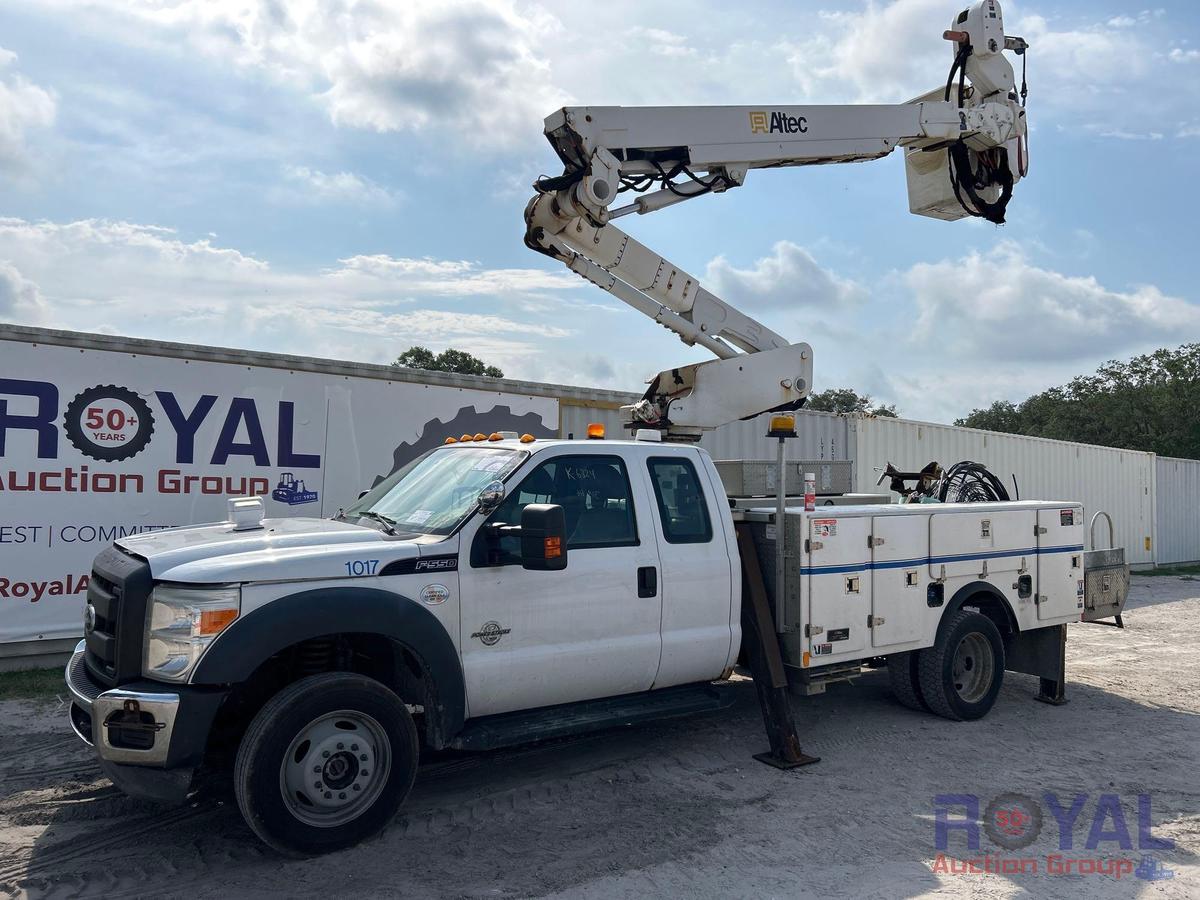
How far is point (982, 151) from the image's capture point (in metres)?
8.10

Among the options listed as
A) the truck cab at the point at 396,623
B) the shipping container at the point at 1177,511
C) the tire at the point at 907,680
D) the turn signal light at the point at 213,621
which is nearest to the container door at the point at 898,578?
the tire at the point at 907,680

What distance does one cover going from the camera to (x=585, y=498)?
5.27 m

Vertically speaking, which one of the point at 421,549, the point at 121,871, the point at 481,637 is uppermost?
the point at 421,549

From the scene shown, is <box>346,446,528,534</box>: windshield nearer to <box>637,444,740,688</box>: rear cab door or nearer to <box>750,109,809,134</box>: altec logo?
<box>637,444,740,688</box>: rear cab door

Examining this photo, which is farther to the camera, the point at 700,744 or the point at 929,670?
the point at 929,670

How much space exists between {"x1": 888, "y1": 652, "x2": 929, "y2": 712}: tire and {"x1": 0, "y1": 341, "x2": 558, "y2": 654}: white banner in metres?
5.63

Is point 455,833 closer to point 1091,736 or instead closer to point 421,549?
point 421,549

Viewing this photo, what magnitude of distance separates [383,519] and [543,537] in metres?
1.26

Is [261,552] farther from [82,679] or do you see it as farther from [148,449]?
[148,449]

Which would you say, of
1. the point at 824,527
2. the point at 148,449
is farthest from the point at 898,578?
the point at 148,449

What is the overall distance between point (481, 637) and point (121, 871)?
1914 mm

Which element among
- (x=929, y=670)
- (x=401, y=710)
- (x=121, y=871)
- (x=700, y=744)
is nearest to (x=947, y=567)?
(x=929, y=670)

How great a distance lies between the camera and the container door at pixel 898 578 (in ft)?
20.5

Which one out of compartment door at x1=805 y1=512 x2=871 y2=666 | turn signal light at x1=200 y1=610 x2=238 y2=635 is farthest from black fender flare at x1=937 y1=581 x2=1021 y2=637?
turn signal light at x1=200 y1=610 x2=238 y2=635
